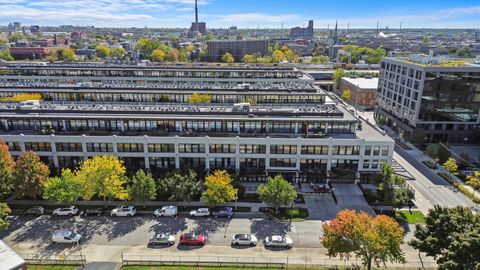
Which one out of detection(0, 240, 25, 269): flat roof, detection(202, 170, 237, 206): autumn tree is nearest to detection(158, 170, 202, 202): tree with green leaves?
detection(202, 170, 237, 206): autumn tree

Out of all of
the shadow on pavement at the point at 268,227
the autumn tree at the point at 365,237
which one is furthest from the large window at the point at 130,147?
the autumn tree at the point at 365,237

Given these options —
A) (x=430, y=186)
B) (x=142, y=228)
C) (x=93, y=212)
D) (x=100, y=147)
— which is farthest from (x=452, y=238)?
(x=100, y=147)

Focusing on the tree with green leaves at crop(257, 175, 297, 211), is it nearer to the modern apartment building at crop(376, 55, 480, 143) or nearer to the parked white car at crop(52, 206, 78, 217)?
the parked white car at crop(52, 206, 78, 217)

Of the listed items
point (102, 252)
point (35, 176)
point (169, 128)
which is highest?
point (169, 128)

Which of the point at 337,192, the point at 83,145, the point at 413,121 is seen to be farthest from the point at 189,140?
the point at 413,121

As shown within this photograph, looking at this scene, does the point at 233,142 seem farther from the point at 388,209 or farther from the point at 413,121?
the point at 413,121

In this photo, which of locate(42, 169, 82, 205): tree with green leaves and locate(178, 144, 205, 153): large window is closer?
locate(42, 169, 82, 205): tree with green leaves
